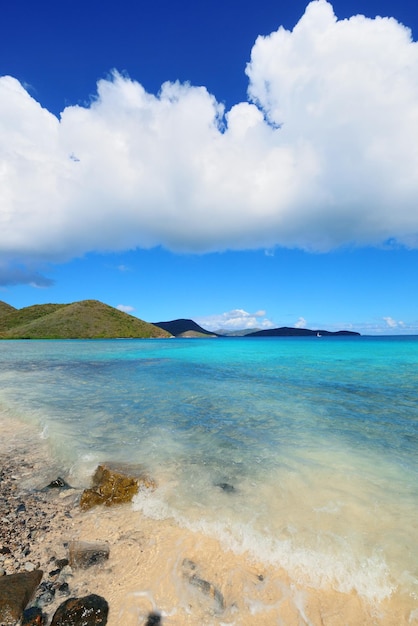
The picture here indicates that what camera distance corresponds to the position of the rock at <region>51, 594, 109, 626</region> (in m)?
4.43

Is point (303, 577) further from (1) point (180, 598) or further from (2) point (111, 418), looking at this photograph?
(2) point (111, 418)

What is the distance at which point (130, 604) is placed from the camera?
4.84 m

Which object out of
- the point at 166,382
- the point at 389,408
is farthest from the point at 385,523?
the point at 166,382

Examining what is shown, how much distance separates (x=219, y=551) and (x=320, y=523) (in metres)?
2.57

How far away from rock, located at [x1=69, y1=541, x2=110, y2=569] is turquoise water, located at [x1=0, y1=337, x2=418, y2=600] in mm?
1602

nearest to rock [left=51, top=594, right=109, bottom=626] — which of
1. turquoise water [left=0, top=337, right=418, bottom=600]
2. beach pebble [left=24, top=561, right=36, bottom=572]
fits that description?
beach pebble [left=24, top=561, right=36, bottom=572]

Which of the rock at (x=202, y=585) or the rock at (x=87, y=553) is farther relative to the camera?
the rock at (x=87, y=553)

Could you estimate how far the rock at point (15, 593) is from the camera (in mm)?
4438

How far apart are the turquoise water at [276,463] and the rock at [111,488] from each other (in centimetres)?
42

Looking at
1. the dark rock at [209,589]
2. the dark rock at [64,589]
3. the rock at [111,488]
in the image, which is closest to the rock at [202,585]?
the dark rock at [209,589]

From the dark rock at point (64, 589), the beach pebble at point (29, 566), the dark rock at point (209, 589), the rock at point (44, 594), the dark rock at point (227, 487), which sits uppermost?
the beach pebble at point (29, 566)

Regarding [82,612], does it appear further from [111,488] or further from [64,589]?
[111,488]

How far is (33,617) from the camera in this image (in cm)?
447

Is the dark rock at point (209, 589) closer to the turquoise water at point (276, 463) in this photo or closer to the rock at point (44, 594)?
the turquoise water at point (276, 463)
